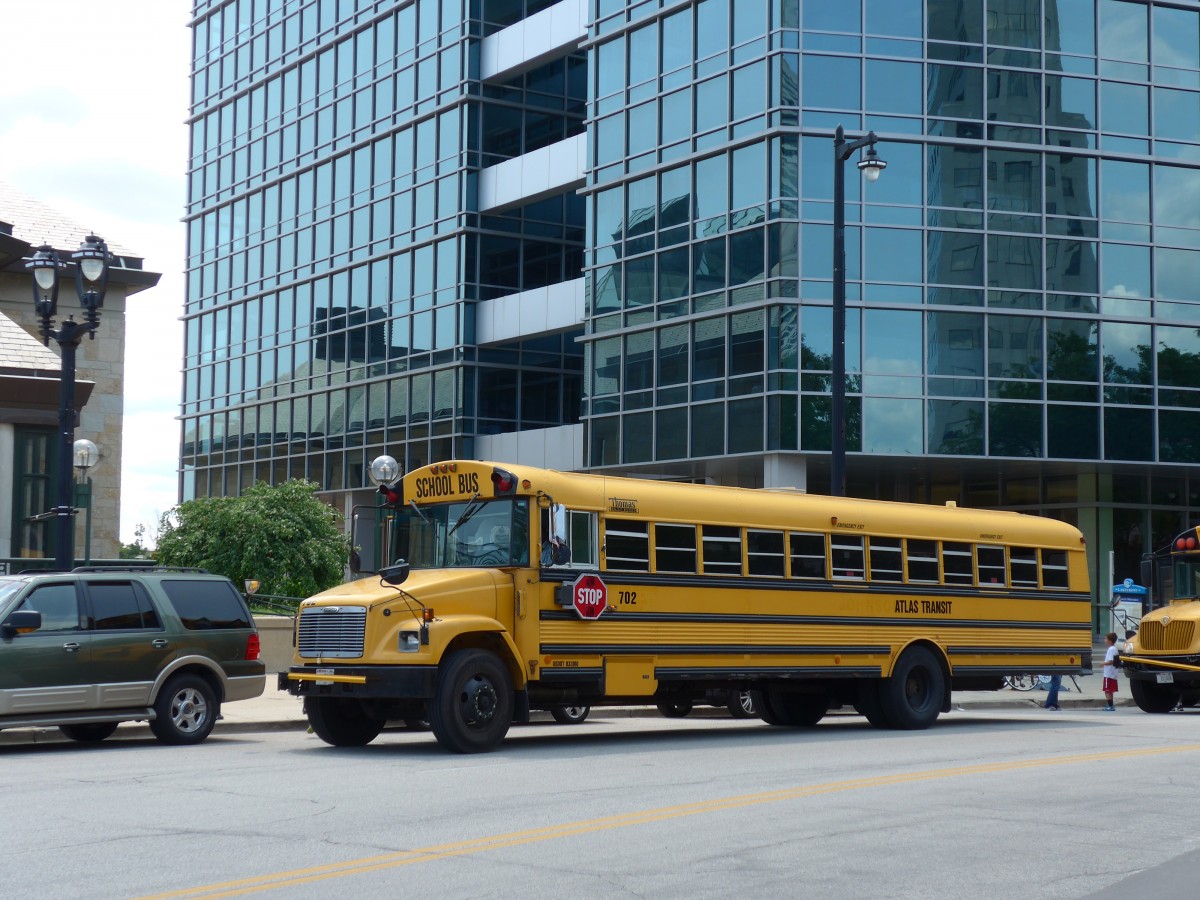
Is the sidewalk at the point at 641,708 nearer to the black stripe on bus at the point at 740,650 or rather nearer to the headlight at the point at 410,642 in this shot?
the black stripe on bus at the point at 740,650

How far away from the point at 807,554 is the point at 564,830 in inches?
358

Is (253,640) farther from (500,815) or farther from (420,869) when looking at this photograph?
(420,869)

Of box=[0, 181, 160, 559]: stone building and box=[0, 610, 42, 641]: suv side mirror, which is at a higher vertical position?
box=[0, 181, 160, 559]: stone building

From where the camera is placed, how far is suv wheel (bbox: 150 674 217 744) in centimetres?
1642

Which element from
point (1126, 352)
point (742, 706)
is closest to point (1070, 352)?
point (1126, 352)

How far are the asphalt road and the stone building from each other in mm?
14298

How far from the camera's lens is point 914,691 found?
64.5 feet

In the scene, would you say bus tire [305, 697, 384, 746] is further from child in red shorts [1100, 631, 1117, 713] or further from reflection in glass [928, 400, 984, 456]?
reflection in glass [928, 400, 984, 456]

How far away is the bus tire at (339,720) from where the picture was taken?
15.8 m

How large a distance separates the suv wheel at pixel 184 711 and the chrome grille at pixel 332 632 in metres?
1.99

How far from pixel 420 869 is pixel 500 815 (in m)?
2.11

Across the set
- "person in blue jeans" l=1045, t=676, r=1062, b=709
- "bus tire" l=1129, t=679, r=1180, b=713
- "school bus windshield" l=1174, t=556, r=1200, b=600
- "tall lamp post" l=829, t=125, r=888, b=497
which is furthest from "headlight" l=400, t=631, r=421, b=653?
"school bus windshield" l=1174, t=556, r=1200, b=600

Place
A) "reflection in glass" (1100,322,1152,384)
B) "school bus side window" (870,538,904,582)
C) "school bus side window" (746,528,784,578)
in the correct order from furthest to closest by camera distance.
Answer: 1. "reflection in glass" (1100,322,1152,384)
2. "school bus side window" (870,538,904,582)
3. "school bus side window" (746,528,784,578)

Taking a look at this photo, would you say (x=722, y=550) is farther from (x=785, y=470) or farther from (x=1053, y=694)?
(x=785, y=470)
